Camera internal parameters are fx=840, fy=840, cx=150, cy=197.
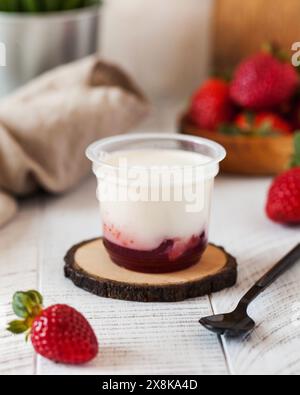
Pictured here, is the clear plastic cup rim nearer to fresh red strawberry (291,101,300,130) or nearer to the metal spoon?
the metal spoon

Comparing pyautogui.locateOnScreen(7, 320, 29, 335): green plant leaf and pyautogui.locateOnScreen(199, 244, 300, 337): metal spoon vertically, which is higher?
pyautogui.locateOnScreen(7, 320, 29, 335): green plant leaf

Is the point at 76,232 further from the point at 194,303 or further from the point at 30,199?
the point at 194,303

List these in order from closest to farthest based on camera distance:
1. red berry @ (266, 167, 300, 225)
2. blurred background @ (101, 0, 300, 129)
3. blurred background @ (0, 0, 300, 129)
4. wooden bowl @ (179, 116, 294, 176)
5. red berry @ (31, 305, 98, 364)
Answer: red berry @ (31, 305, 98, 364) → red berry @ (266, 167, 300, 225) → wooden bowl @ (179, 116, 294, 176) → blurred background @ (0, 0, 300, 129) → blurred background @ (101, 0, 300, 129)

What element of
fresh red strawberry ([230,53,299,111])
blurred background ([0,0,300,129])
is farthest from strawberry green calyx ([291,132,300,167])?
blurred background ([0,0,300,129])

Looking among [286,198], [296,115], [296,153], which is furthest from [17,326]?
[296,115]

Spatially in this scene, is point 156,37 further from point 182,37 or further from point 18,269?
point 18,269

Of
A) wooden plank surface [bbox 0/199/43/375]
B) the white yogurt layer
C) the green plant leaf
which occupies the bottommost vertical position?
wooden plank surface [bbox 0/199/43/375]
